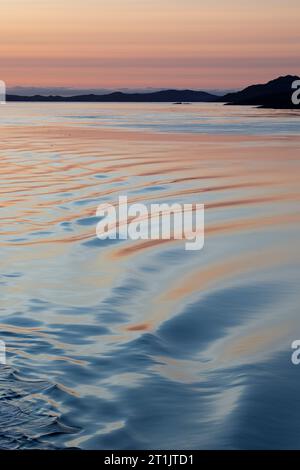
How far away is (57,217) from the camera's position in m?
16.4

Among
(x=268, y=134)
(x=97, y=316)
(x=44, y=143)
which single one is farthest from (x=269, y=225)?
(x=268, y=134)

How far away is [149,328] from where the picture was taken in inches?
355

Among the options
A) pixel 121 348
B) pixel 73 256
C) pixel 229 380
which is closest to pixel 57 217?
pixel 73 256

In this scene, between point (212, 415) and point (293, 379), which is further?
point (293, 379)

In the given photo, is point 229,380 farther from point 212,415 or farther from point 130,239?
point 130,239

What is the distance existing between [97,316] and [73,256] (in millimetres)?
3320

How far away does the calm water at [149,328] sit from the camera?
6.39 metres

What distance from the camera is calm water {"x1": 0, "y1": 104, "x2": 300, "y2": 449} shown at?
21.0ft
